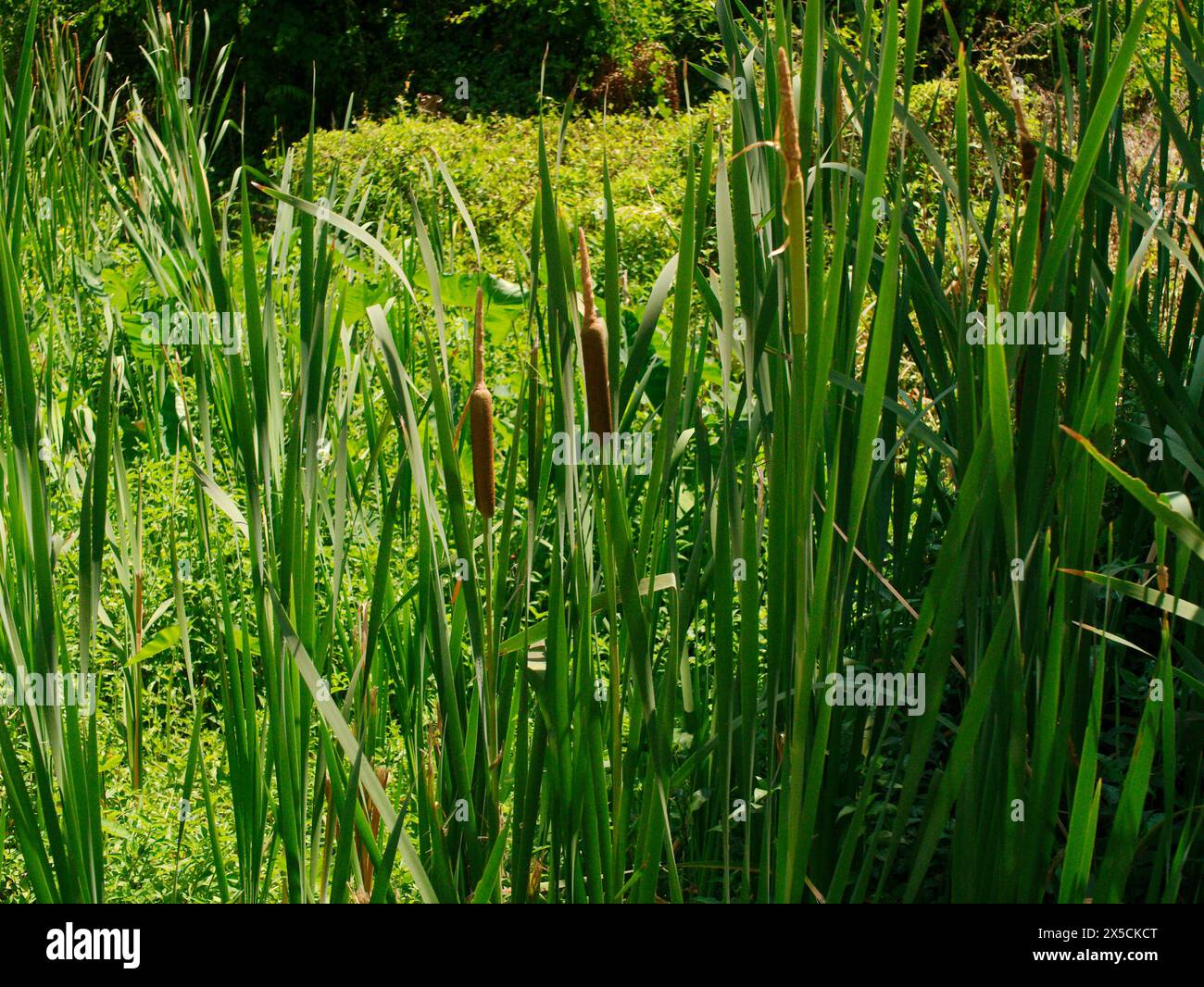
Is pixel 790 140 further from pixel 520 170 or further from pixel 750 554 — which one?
pixel 520 170

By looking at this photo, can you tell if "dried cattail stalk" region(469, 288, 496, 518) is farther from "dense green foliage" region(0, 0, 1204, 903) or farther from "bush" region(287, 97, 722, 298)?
"bush" region(287, 97, 722, 298)

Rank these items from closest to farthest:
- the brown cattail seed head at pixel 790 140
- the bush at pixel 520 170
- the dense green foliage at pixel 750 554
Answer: the brown cattail seed head at pixel 790 140 < the dense green foliage at pixel 750 554 < the bush at pixel 520 170

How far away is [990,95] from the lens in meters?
1.14

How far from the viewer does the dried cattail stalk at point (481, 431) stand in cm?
83

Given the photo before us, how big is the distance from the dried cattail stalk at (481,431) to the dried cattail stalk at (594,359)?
71 millimetres

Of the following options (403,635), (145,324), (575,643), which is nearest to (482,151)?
(145,324)

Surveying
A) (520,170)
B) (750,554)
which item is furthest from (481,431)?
(520,170)

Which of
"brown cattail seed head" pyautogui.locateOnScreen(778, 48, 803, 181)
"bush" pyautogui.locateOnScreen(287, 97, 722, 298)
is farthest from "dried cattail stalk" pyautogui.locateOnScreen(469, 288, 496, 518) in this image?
"bush" pyautogui.locateOnScreen(287, 97, 722, 298)

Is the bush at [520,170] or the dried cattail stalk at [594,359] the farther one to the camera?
the bush at [520,170]

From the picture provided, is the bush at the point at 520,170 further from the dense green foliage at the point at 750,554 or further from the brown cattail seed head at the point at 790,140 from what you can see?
the brown cattail seed head at the point at 790,140

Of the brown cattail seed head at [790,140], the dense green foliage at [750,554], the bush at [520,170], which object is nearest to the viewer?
the brown cattail seed head at [790,140]

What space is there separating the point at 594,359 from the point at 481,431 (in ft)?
0.35

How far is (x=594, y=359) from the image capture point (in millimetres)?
784

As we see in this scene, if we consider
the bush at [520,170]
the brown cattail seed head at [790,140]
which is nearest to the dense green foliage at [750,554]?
the brown cattail seed head at [790,140]
